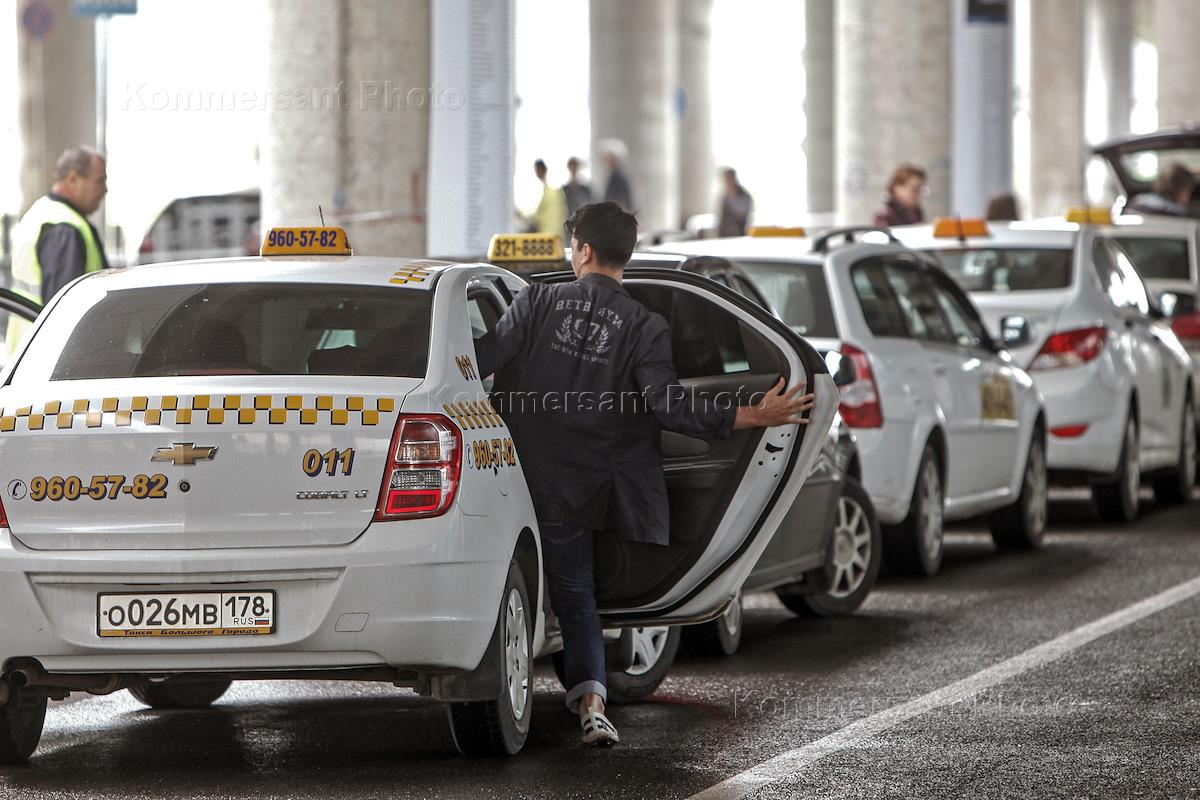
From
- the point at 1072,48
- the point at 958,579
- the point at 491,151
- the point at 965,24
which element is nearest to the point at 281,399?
the point at 958,579

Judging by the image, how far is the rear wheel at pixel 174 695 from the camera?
322 inches

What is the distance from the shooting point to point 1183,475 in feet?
50.8

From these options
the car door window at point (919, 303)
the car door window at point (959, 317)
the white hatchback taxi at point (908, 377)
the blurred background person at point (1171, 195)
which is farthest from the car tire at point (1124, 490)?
the blurred background person at point (1171, 195)

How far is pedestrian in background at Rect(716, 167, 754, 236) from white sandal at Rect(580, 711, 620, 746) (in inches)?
815

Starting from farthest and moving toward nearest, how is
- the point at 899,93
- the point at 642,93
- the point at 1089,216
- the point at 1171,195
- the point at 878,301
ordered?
the point at 642,93
the point at 1171,195
the point at 899,93
the point at 1089,216
the point at 878,301

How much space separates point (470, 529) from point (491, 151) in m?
7.57

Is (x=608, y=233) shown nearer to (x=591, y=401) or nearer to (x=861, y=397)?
(x=591, y=401)

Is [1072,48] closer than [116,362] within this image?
No

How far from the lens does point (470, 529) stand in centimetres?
659

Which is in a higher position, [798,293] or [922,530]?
[798,293]

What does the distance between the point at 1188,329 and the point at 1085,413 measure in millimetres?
3747

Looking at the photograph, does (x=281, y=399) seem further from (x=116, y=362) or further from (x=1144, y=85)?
(x=1144, y=85)

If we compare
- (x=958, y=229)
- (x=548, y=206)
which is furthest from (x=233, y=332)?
(x=548, y=206)

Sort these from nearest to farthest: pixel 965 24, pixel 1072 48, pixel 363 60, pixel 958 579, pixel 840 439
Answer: pixel 840 439, pixel 958 579, pixel 363 60, pixel 965 24, pixel 1072 48
